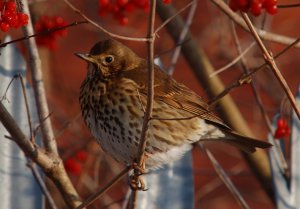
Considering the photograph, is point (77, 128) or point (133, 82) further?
point (77, 128)

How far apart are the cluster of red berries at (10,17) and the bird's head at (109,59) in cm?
74

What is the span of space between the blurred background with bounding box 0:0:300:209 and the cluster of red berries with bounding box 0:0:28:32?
3.62 ft

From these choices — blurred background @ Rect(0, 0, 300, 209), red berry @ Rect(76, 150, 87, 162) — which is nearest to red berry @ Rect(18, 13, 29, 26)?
blurred background @ Rect(0, 0, 300, 209)

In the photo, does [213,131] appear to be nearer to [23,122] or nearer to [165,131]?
[165,131]


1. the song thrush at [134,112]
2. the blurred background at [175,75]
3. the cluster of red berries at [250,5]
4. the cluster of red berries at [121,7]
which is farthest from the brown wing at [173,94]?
the cluster of red berries at [250,5]

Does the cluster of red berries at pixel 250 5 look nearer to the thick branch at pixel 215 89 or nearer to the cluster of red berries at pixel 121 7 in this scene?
the cluster of red berries at pixel 121 7

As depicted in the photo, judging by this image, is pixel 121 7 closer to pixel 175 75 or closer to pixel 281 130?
pixel 281 130

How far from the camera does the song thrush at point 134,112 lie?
2.88m

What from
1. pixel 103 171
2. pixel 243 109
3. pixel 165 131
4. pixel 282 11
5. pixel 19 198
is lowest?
pixel 19 198

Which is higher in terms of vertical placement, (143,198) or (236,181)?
(236,181)

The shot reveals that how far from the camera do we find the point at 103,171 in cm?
445

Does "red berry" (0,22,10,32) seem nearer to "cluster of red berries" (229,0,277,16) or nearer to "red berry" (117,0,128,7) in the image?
"cluster of red berries" (229,0,277,16)

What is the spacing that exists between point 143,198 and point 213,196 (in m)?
2.53

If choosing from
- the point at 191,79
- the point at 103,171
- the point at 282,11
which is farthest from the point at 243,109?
the point at 103,171
